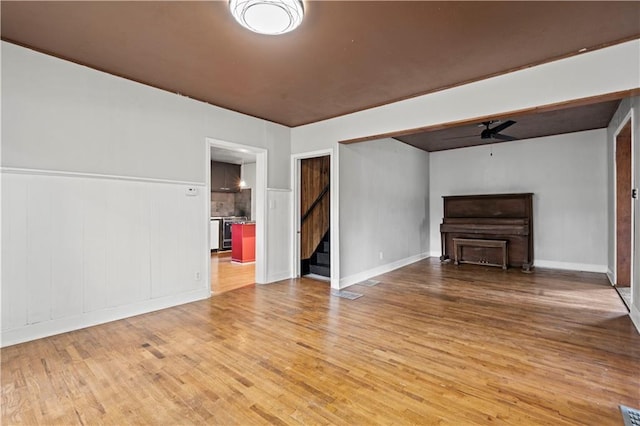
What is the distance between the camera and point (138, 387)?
7.02 feet

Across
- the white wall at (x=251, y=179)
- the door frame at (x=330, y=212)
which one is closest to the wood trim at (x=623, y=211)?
the door frame at (x=330, y=212)

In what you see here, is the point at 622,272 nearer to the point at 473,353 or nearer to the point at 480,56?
the point at 473,353

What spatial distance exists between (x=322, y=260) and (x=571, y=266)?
498 cm

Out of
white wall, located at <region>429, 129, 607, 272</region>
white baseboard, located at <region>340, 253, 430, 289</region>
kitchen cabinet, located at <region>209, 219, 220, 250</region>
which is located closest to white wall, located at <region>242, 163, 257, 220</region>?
kitchen cabinet, located at <region>209, 219, 220, 250</region>

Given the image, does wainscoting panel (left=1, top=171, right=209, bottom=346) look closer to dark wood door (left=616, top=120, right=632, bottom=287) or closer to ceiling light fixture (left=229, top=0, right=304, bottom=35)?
ceiling light fixture (left=229, top=0, right=304, bottom=35)

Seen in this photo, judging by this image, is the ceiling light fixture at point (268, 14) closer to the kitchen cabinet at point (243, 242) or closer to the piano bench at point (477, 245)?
the kitchen cabinet at point (243, 242)

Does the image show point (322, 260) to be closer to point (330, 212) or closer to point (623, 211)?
point (330, 212)

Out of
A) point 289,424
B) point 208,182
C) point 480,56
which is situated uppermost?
point 480,56

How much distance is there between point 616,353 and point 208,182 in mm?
4626

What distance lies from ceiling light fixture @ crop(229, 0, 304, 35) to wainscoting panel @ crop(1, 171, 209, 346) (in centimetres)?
226

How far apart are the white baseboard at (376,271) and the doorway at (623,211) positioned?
130 inches

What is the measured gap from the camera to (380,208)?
19.2ft

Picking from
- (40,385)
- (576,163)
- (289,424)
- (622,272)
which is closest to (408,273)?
(622,272)

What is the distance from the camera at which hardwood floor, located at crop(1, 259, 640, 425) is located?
6.20 ft
